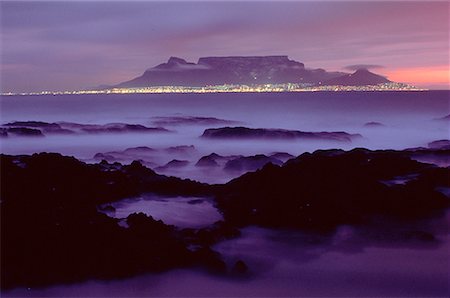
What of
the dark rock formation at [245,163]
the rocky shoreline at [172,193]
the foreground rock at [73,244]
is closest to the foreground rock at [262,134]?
the dark rock formation at [245,163]

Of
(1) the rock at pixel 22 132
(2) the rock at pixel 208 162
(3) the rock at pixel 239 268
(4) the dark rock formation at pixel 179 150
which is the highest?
(1) the rock at pixel 22 132

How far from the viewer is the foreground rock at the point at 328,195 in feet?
26.7

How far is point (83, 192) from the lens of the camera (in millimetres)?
8508

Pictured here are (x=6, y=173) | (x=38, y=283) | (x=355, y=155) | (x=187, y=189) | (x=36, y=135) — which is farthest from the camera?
(x=36, y=135)

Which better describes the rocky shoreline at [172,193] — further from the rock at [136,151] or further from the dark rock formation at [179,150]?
the dark rock formation at [179,150]

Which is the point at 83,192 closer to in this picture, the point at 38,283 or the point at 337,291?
the point at 38,283

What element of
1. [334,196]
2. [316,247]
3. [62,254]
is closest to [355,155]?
[334,196]

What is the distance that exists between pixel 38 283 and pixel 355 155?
6866mm

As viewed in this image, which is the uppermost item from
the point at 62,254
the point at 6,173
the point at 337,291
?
the point at 6,173

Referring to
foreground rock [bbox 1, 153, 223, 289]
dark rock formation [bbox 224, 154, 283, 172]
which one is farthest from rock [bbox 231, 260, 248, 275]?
dark rock formation [bbox 224, 154, 283, 172]

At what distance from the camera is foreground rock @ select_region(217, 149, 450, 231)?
815cm

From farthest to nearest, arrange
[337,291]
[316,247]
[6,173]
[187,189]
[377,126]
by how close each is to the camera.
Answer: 1. [377,126]
2. [187,189]
3. [6,173]
4. [316,247]
5. [337,291]

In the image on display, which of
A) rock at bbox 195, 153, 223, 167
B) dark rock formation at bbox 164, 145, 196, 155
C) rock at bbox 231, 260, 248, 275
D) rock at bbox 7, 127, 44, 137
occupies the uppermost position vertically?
rock at bbox 7, 127, 44, 137

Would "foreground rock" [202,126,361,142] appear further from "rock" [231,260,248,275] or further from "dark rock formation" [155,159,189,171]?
"rock" [231,260,248,275]
